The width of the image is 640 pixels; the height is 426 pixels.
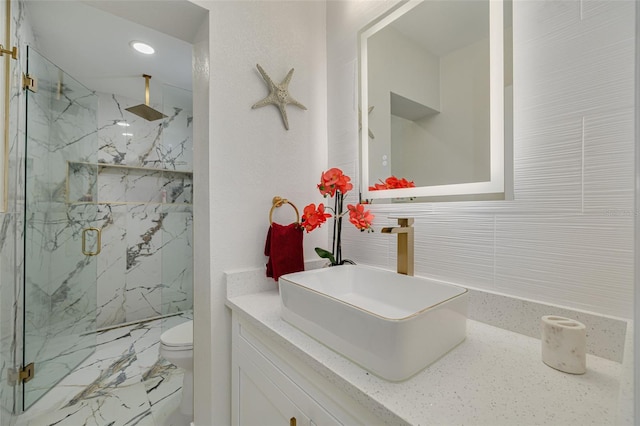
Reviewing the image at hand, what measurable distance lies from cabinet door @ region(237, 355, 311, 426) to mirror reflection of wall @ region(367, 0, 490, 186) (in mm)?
895

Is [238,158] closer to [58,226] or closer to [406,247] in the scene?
[406,247]

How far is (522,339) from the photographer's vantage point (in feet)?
2.46

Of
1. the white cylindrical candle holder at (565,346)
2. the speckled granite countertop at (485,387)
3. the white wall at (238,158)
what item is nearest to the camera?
the speckled granite countertop at (485,387)

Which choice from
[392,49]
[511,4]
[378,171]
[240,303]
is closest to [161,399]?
[240,303]

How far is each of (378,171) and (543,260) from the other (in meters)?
0.70

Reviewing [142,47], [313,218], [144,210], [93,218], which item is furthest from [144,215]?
[313,218]

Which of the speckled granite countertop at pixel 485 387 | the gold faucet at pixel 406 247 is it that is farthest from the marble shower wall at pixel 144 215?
the speckled granite countertop at pixel 485 387

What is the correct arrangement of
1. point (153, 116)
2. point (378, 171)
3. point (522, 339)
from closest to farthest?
1. point (522, 339)
2. point (378, 171)
3. point (153, 116)

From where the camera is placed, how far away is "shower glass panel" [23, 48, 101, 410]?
160cm

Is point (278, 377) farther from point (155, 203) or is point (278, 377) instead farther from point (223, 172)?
point (155, 203)

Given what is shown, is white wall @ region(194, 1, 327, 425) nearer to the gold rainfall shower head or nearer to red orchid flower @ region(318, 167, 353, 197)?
red orchid flower @ region(318, 167, 353, 197)

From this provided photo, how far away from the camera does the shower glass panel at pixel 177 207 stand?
8.98 feet

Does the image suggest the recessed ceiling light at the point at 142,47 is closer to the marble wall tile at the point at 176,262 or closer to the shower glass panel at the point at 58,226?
the shower glass panel at the point at 58,226

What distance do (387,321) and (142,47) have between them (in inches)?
94.4
